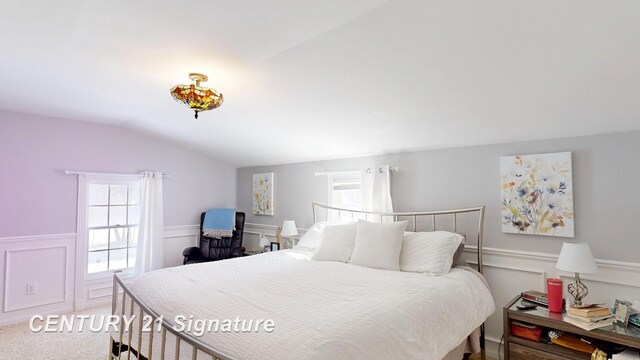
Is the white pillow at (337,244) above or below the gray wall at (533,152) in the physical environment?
below

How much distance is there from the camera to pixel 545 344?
219cm

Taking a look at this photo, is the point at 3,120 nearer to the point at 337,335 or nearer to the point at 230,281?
the point at 230,281

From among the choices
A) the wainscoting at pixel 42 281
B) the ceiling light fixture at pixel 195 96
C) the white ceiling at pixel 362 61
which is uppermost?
the white ceiling at pixel 362 61

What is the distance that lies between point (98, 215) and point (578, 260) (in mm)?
5210

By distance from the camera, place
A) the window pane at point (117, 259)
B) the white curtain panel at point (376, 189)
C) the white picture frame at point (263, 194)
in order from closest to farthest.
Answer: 1. the white curtain panel at point (376, 189)
2. the window pane at point (117, 259)
3. the white picture frame at point (263, 194)

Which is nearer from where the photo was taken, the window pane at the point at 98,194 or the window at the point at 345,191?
the window at the point at 345,191

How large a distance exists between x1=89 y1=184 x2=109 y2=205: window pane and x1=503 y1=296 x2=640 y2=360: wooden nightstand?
4.83m

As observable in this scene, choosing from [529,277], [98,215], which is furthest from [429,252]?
[98,215]

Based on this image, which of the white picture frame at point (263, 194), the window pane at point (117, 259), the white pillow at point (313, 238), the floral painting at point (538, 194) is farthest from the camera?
the white picture frame at point (263, 194)

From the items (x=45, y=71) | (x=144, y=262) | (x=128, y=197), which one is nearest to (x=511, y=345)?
(x=45, y=71)

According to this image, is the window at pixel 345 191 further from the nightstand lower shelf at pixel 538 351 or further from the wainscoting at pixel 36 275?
the wainscoting at pixel 36 275

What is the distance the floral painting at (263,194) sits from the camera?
5012 mm

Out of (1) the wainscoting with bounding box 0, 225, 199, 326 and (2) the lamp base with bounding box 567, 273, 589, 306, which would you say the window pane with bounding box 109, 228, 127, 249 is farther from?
(2) the lamp base with bounding box 567, 273, 589, 306

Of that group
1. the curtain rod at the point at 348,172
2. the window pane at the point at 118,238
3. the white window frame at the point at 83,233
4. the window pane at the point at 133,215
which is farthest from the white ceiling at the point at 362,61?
the window pane at the point at 118,238
